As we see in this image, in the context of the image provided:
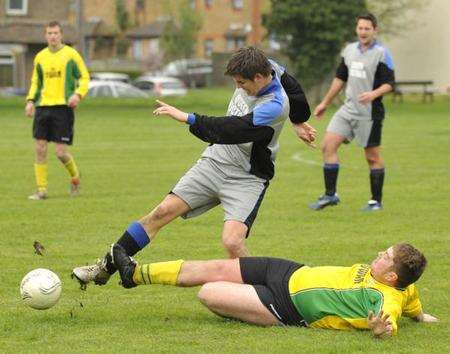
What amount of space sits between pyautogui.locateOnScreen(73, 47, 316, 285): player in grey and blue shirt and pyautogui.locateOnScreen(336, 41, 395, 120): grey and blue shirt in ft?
16.5

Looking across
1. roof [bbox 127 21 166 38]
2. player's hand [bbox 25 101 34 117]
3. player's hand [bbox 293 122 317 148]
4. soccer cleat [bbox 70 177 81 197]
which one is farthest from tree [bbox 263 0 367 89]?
roof [bbox 127 21 166 38]

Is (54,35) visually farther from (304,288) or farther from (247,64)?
(304,288)

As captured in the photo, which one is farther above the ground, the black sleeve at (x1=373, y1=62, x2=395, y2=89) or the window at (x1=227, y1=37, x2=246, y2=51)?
the black sleeve at (x1=373, y1=62, x2=395, y2=89)

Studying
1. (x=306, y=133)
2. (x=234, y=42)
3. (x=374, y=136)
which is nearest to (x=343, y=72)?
(x=374, y=136)

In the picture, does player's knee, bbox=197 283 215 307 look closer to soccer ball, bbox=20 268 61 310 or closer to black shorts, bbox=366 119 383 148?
soccer ball, bbox=20 268 61 310

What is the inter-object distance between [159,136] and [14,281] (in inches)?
759

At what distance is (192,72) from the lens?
79.6 metres

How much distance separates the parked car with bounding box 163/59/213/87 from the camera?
261 ft

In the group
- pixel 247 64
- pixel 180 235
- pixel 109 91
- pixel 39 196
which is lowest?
pixel 109 91

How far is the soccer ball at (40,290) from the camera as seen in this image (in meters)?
7.55

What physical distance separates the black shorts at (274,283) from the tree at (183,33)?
77793 millimetres

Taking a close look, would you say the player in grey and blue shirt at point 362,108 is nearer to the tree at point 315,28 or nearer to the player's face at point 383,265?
the player's face at point 383,265

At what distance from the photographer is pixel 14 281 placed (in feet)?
29.6

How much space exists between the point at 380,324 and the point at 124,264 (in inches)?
70.8
